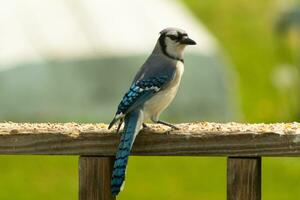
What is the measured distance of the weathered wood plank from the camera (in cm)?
506

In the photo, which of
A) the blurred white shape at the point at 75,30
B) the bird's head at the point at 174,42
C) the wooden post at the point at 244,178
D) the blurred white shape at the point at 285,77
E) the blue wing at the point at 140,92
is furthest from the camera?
the blurred white shape at the point at 285,77

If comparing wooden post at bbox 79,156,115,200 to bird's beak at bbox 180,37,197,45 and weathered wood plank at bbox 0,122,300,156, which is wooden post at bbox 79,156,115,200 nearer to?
weathered wood plank at bbox 0,122,300,156

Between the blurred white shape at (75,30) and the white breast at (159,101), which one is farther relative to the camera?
the blurred white shape at (75,30)

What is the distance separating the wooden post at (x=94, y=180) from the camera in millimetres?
5305

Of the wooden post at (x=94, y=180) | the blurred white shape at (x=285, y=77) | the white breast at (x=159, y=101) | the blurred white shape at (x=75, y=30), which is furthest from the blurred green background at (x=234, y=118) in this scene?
the wooden post at (x=94, y=180)

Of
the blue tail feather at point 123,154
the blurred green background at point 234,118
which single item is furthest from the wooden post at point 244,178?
the blurred green background at point 234,118

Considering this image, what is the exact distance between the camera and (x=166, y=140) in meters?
5.38

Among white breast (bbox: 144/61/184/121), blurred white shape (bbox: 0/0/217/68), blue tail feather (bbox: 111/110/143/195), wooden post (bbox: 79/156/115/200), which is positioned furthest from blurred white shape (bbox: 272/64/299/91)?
wooden post (bbox: 79/156/115/200)

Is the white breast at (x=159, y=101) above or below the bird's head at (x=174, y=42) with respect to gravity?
below

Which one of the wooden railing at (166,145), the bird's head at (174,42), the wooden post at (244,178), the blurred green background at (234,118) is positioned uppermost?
the blurred green background at (234,118)

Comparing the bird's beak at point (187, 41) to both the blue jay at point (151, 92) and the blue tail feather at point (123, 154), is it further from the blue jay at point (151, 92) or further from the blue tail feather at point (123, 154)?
the blue tail feather at point (123, 154)

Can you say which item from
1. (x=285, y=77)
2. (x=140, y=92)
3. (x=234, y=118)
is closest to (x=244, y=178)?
(x=140, y=92)

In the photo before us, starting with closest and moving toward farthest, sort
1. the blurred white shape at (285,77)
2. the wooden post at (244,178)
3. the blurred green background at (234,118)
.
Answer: the wooden post at (244,178)
the blurred green background at (234,118)
the blurred white shape at (285,77)

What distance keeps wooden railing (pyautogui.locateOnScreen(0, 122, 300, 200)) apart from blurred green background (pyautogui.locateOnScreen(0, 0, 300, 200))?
35.4 feet
